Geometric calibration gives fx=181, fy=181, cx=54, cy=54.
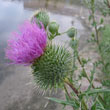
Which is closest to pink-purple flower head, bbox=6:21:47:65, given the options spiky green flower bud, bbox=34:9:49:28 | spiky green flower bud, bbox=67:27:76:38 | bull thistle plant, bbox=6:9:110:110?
bull thistle plant, bbox=6:9:110:110

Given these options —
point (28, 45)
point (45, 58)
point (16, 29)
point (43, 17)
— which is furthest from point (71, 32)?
point (16, 29)

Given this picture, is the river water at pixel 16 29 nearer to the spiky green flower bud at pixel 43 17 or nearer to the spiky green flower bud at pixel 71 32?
the spiky green flower bud at pixel 71 32

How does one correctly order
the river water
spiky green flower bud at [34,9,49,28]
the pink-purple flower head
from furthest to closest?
the river water → spiky green flower bud at [34,9,49,28] → the pink-purple flower head

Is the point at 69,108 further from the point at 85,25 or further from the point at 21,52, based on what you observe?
the point at 85,25

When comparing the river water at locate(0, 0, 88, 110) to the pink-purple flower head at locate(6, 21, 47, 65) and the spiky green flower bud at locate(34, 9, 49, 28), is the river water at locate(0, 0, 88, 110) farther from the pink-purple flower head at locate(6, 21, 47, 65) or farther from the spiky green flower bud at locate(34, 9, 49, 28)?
the pink-purple flower head at locate(6, 21, 47, 65)

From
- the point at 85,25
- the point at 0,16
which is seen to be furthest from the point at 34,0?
the point at 85,25

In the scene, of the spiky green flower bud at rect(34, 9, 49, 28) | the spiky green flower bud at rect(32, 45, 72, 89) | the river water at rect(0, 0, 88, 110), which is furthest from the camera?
the river water at rect(0, 0, 88, 110)

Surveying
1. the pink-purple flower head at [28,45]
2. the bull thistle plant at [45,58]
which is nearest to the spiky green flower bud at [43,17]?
the bull thistle plant at [45,58]
